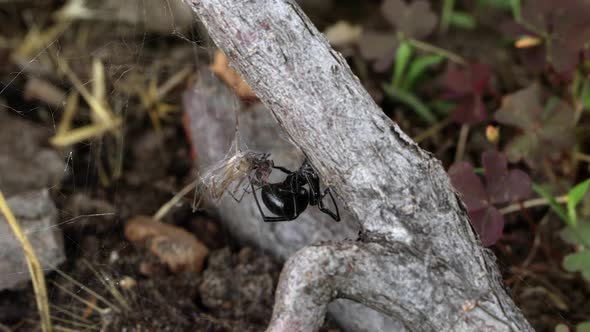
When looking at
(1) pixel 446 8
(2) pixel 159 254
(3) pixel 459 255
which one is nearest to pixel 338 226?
(3) pixel 459 255

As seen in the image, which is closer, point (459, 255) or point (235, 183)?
point (459, 255)

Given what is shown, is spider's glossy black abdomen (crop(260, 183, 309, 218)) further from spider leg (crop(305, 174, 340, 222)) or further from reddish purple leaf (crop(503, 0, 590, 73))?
reddish purple leaf (crop(503, 0, 590, 73))

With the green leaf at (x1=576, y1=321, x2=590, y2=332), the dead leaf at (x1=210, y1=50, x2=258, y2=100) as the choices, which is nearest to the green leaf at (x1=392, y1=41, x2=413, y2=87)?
the dead leaf at (x1=210, y1=50, x2=258, y2=100)

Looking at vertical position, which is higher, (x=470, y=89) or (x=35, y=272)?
(x=470, y=89)

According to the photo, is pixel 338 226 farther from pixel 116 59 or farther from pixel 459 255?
pixel 116 59

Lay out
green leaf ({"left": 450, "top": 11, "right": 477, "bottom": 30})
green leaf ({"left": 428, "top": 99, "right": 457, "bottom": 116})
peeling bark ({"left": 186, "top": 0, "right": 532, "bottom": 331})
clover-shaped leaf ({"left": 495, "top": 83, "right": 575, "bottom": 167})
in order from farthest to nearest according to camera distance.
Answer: green leaf ({"left": 450, "top": 11, "right": 477, "bottom": 30}) → green leaf ({"left": 428, "top": 99, "right": 457, "bottom": 116}) → clover-shaped leaf ({"left": 495, "top": 83, "right": 575, "bottom": 167}) → peeling bark ({"left": 186, "top": 0, "right": 532, "bottom": 331})

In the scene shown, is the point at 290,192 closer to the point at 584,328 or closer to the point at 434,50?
the point at 584,328

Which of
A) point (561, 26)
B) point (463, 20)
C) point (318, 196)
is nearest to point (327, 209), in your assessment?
point (318, 196)
